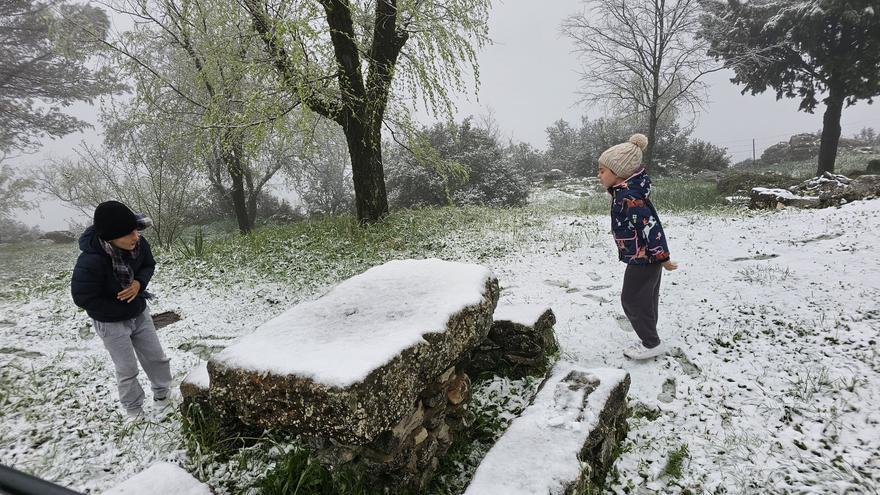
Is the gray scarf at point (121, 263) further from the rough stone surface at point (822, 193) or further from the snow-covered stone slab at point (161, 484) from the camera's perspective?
the rough stone surface at point (822, 193)

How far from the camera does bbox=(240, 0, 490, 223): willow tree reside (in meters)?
6.66

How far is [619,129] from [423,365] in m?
27.0

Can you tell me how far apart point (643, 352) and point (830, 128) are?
16.7 m

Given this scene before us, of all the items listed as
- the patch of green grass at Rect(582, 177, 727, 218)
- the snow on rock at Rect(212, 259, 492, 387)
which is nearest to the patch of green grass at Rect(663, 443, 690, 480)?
the snow on rock at Rect(212, 259, 492, 387)

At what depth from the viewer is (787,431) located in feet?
9.78

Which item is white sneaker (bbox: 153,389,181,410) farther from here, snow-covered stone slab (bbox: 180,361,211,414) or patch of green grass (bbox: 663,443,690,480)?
patch of green grass (bbox: 663,443,690,480)

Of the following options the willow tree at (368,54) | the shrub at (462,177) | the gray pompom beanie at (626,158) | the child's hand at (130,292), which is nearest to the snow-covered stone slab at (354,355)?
the child's hand at (130,292)

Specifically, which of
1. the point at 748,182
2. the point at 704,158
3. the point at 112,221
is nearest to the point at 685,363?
the point at 112,221

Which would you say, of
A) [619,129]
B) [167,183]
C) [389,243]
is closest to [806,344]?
[389,243]

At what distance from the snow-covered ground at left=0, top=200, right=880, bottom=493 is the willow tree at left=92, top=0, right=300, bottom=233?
2810 millimetres

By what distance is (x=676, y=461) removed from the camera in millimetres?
2891

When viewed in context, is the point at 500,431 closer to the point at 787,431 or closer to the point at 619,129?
the point at 787,431

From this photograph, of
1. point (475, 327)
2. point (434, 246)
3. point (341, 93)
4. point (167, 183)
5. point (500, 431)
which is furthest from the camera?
point (167, 183)

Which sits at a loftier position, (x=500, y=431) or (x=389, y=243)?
(x=389, y=243)
